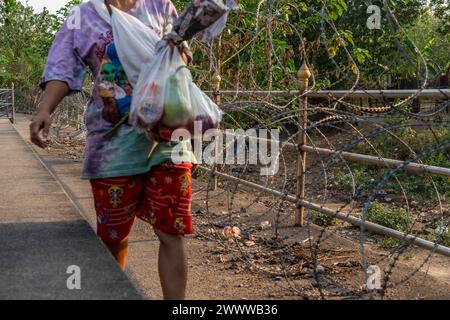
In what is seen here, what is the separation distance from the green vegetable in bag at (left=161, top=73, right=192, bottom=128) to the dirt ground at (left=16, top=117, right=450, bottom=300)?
980 mm

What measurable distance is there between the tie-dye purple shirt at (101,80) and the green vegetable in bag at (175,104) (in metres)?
0.25

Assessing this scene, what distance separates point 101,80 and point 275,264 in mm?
2223

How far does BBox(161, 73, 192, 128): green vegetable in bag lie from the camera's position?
6.93 ft

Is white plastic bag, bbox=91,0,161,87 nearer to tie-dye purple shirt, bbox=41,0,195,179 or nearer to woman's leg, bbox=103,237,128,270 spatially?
tie-dye purple shirt, bbox=41,0,195,179

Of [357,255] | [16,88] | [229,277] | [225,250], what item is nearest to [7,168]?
[225,250]

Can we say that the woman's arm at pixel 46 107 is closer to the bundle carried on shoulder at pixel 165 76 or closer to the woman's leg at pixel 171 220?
the bundle carried on shoulder at pixel 165 76

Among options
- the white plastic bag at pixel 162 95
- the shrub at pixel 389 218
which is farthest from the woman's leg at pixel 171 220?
the shrub at pixel 389 218

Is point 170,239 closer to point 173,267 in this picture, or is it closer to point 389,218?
point 173,267

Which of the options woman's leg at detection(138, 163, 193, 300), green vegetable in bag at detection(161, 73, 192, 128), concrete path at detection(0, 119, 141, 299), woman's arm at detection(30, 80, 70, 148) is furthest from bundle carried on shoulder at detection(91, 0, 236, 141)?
concrete path at detection(0, 119, 141, 299)

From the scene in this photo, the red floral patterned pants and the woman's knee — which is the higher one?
the red floral patterned pants

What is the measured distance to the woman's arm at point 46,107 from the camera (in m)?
2.37

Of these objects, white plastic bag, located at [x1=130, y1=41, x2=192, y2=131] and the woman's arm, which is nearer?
white plastic bag, located at [x1=130, y1=41, x2=192, y2=131]

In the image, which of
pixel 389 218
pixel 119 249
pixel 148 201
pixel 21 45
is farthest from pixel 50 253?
pixel 21 45

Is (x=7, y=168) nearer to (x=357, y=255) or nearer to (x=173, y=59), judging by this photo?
(x=357, y=255)
